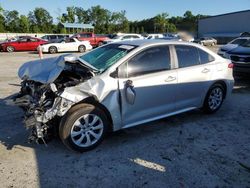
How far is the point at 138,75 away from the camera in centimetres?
422

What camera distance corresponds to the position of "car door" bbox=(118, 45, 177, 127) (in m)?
4.09

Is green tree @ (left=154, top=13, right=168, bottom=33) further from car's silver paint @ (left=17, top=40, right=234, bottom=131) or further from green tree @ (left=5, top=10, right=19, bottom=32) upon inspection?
car's silver paint @ (left=17, top=40, right=234, bottom=131)

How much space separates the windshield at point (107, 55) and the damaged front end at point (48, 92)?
11.0 inches

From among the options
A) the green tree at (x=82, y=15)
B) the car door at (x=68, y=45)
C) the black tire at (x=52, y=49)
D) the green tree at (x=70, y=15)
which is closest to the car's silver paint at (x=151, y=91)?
the black tire at (x=52, y=49)

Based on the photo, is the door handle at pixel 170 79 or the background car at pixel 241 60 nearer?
the door handle at pixel 170 79

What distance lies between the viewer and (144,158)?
3.80 meters

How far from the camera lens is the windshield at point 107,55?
4239 mm

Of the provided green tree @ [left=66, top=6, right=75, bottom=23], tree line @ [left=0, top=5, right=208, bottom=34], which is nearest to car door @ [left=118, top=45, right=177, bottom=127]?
tree line @ [left=0, top=5, right=208, bottom=34]

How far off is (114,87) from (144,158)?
1.14 m

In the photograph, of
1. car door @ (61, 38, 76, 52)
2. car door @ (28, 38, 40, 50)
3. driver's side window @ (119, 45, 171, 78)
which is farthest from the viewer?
car door @ (28, 38, 40, 50)

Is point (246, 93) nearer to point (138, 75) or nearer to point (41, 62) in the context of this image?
point (138, 75)

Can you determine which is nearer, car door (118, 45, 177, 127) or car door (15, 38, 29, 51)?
car door (118, 45, 177, 127)

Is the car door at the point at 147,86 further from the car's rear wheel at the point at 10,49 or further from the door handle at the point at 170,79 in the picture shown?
the car's rear wheel at the point at 10,49

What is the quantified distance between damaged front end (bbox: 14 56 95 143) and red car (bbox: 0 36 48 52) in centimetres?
2097
